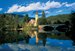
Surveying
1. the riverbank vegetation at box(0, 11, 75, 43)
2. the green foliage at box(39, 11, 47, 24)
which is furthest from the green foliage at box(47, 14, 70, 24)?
the green foliage at box(39, 11, 47, 24)

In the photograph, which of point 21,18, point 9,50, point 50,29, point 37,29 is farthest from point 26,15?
point 9,50

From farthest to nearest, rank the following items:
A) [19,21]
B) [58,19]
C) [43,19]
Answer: [43,19] → [19,21] → [58,19]

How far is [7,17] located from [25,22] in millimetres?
1366

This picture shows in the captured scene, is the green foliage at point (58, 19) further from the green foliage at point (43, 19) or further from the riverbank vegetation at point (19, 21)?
the green foliage at point (43, 19)

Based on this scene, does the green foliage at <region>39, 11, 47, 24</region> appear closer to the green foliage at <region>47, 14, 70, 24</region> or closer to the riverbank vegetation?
the riverbank vegetation

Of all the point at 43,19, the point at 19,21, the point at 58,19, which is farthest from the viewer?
the point at 43,19

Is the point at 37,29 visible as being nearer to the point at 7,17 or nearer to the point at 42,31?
the point at 42,31

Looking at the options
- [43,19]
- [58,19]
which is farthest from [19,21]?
[58,19]

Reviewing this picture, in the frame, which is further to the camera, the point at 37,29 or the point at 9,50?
the point at 37,29

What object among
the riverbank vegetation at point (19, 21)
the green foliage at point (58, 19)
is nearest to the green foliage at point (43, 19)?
the riverbank vegetation at point (19, 21)

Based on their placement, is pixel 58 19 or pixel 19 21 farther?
pixel 19 21

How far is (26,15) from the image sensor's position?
47.3ft

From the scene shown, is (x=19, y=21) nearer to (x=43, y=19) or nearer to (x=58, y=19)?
(x=43, y=19)

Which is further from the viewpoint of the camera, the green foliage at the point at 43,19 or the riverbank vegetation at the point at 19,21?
the green foliage at the point at 43,19
